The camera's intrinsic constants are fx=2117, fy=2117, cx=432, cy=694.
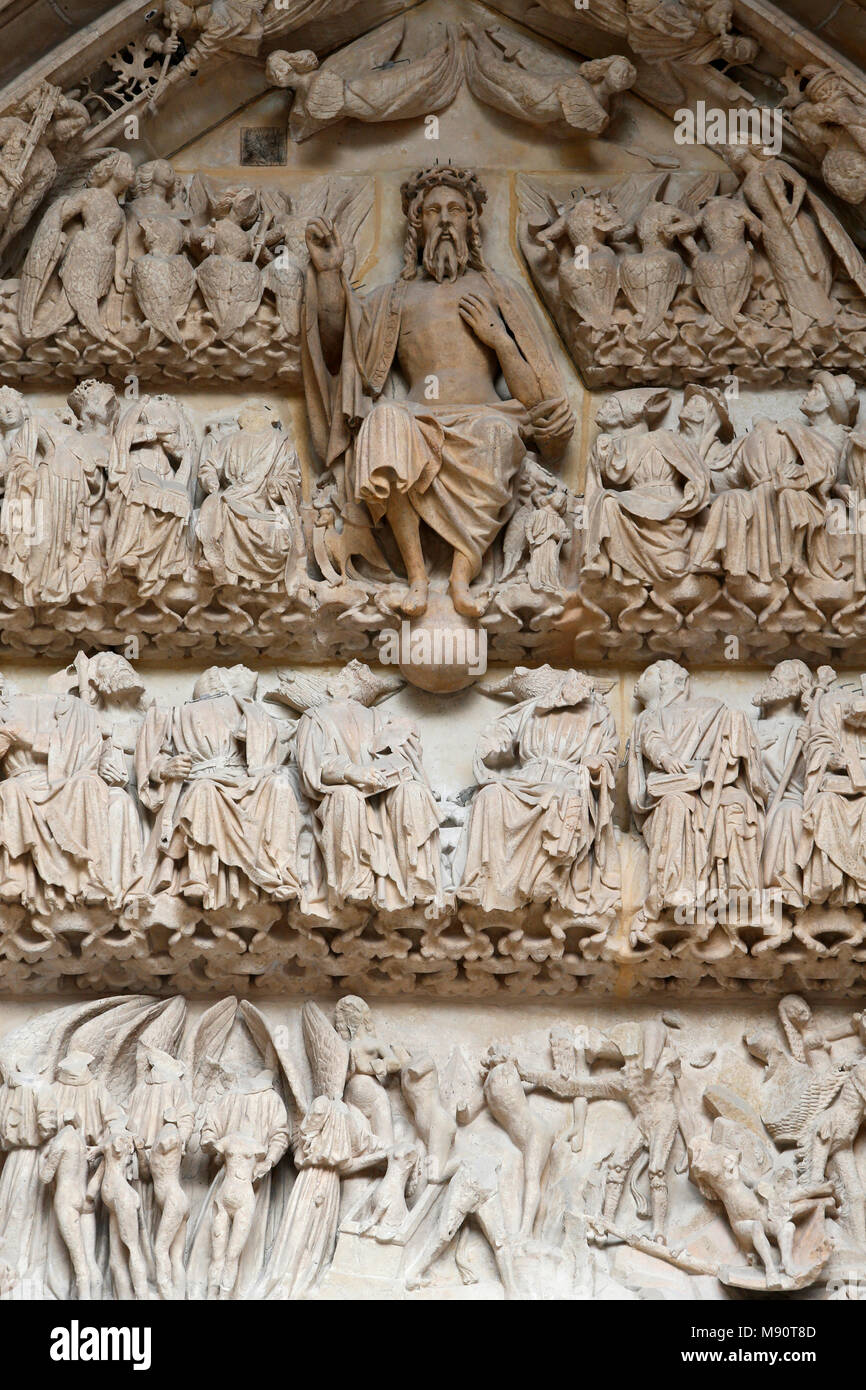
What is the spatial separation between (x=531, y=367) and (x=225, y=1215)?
3.22 metres

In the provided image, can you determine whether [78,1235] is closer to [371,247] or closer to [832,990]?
[832,990]

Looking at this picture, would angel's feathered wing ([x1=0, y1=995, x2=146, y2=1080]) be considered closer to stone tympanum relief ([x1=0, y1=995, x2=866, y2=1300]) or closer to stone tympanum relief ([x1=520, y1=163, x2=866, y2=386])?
stone tympanum relief ([x1=0, y1=995, x2=866, y2=1300])

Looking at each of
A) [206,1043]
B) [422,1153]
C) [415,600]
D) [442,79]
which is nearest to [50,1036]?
[206,1043]

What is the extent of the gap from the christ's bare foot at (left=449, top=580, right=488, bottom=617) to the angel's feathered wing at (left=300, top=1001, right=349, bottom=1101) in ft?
4.93

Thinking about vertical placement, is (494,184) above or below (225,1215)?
above

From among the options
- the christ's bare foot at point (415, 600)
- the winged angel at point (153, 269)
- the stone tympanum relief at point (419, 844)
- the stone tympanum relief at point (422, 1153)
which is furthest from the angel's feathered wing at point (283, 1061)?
the winged angel at point (153, 269)

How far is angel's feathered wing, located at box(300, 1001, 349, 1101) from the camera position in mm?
7207

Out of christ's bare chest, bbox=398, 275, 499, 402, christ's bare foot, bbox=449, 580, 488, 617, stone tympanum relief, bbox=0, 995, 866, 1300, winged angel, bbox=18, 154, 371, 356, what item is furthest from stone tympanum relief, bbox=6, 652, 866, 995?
winged angel, bbox=18, 154, 371, 356

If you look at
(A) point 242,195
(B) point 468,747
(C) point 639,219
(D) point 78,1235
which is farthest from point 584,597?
(D) point 78,1235

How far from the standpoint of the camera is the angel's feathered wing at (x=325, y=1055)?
23.6 feet

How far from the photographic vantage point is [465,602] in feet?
24.8

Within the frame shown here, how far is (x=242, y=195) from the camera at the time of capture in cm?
800

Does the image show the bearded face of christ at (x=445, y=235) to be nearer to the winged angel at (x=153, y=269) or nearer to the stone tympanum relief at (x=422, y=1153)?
the winged angel at (x=153, y=269)

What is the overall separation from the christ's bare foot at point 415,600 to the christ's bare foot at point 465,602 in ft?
0.36
